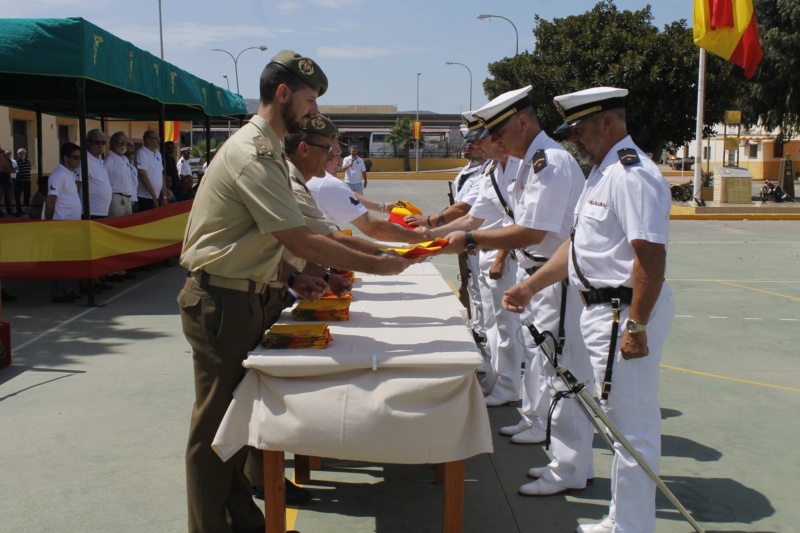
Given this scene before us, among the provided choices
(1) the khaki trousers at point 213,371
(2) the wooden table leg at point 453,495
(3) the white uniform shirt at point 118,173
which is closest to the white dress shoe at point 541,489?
(2) the wooden table leg at point 453,495

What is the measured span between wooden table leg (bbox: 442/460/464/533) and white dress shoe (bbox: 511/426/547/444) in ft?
5.57

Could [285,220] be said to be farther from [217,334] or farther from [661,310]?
[661,310]

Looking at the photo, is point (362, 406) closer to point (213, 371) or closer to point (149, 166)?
point (213, 371)

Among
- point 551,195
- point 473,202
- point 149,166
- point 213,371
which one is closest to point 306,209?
point 213,371

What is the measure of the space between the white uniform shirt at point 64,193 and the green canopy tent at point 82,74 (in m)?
0.63

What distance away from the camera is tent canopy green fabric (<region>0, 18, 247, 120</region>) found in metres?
8.56

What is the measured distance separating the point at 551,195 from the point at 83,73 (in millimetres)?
6352

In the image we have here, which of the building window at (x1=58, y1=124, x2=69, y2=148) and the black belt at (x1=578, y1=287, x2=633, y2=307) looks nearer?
the black belt at (x1=578, y1=287, x2=633, y2=307)

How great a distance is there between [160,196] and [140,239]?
2797 millimetres

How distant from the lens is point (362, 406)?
3184 mm

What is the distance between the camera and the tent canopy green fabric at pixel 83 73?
8.56 m

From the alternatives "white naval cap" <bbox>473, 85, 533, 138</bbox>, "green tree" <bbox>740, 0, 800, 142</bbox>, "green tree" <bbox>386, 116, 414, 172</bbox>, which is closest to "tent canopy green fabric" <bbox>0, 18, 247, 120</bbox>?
"white naval cap" <bbox>473, 85, 533, 138</bbox>

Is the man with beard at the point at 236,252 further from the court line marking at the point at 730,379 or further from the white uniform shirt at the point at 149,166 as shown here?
the white uniform shirt at the point at 149,166

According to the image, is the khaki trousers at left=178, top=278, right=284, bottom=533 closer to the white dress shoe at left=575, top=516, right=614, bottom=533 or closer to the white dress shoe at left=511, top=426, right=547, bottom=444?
the white dress shoe at left=575, top=516, right=614, bottom=533
